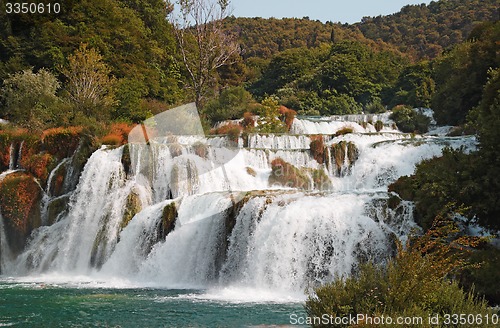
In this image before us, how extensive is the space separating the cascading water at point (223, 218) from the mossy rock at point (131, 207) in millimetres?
71

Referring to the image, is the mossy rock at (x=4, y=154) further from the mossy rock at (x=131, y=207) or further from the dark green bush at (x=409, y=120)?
the dark green bush at (x=409, y=120)

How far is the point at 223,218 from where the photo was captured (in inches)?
667

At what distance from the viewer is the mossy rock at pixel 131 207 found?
19672mm

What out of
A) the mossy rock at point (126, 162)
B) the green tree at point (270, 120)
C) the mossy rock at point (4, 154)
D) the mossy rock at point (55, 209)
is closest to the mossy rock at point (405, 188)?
the mossy rock at point (126, 162)

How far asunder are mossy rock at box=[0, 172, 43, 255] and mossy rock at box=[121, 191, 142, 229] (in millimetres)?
3880

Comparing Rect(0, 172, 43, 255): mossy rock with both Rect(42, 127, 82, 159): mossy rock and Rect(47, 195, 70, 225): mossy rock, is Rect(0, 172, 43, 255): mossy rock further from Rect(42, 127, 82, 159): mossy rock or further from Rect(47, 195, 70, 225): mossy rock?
Rect(42, 127, 82, 159): mossy rock

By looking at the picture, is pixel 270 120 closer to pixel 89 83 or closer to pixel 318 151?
pixel 318 151

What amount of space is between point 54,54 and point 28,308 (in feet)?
75.9

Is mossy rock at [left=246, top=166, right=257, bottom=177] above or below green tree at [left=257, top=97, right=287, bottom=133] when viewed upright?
below

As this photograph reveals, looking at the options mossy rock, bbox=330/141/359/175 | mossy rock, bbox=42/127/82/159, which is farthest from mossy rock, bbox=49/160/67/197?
mossy rock, bbox=330/141/359/175

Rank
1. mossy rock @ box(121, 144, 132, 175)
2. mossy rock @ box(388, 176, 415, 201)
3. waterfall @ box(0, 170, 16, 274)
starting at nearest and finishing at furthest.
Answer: mossy rock @ box(388, 176, 415, 201)
waterfall @ box(0, 170, 16, 274)
mossy rock @ box(121, 144, 132, 175)

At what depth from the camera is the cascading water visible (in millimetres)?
15180

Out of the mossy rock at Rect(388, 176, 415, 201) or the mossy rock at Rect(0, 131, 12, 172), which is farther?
the mossy rock at Rect(0, 131, 12, 172)

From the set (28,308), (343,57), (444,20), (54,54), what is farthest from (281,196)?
(444,20)
